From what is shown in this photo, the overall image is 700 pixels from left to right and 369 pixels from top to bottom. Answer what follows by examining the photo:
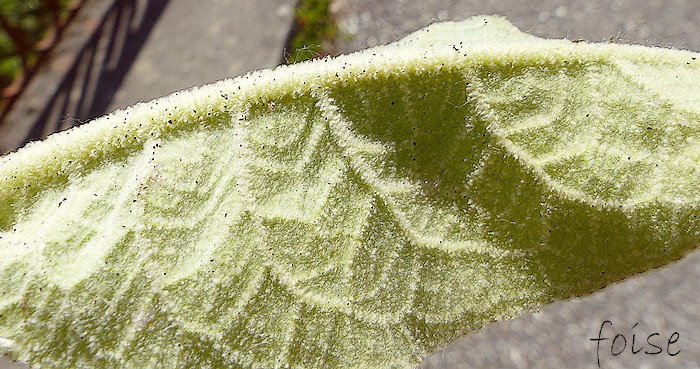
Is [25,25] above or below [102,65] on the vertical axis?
above

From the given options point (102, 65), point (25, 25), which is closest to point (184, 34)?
point (102, 65)

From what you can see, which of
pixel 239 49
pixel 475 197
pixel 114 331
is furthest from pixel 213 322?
pixel 239 49

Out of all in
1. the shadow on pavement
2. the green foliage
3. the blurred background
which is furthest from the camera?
the green foliage

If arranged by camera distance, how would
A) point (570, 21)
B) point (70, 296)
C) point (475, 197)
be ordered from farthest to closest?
1. point (570, 21)
2. point (475, 197)
3. point (70, 296)

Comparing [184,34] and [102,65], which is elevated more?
[184,34]

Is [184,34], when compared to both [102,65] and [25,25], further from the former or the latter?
[25,25]

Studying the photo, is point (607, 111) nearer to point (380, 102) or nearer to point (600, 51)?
point (600, 51)

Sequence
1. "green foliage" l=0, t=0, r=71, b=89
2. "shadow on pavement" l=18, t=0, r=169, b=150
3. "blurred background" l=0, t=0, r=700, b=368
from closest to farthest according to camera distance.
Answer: "blurred background" l=0, t=0, r=700, b=368 → "shadow on pavement" l=18, t=0, r=169, b=150 → "green foliage" l=0, t=0, r=71, b=89

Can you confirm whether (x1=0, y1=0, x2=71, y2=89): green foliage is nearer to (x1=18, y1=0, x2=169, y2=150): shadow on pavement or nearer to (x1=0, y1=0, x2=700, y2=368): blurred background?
(x1=0, y1=0, x2=700, y2=368): blurred background

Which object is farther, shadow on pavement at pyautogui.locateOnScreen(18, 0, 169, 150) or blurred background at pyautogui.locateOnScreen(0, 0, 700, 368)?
shadow on pavement at pyautogui.locateOnScreen(18, 0, 169, 150)

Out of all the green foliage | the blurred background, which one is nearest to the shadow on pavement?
the blurred background

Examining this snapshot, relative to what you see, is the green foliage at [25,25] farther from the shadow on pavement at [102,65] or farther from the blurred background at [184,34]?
the shadow on pavement at [102,65]
